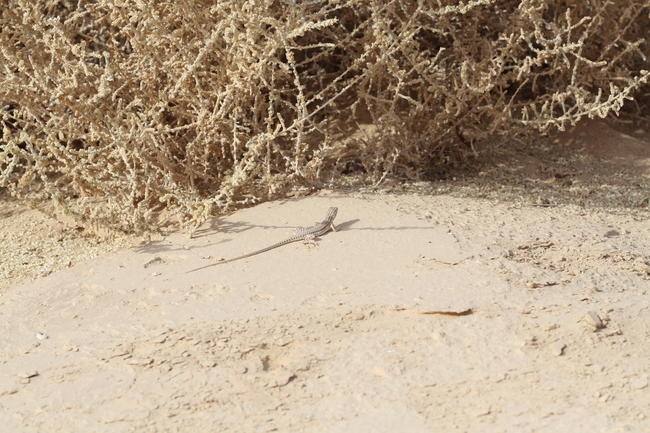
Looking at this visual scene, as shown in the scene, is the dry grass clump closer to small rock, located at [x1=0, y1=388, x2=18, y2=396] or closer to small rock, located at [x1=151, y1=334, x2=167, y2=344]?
small rock, located at [x1=151, y1=334, x2=167, y2=344]

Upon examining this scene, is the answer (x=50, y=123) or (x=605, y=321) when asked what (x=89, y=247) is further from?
(x=605, y=321)

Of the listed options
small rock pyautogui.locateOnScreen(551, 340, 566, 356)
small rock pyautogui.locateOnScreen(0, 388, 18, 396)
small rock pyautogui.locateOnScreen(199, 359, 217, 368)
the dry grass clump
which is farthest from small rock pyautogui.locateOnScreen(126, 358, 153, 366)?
small rock pyautogui.locateOnScreen(551, 340, 566, 356)

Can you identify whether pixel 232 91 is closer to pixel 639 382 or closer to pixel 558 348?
pixel 558 348

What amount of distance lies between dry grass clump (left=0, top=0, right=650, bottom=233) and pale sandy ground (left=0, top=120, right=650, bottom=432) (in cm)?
43

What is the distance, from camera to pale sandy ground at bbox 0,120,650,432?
2.67 m

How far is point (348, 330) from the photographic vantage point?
307 centimetres

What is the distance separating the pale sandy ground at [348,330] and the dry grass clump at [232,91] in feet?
1.42

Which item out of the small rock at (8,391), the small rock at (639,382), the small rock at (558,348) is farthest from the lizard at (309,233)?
the small rock at (639,382)

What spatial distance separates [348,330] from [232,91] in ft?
5.20

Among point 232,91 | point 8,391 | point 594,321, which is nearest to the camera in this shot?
point 8,391

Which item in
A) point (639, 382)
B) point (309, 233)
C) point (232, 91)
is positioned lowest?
point (639, 382)

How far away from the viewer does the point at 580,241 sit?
3777 millimetres

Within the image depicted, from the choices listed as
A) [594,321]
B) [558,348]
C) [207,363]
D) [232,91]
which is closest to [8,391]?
[207,363]

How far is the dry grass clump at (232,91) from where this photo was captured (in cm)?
398
